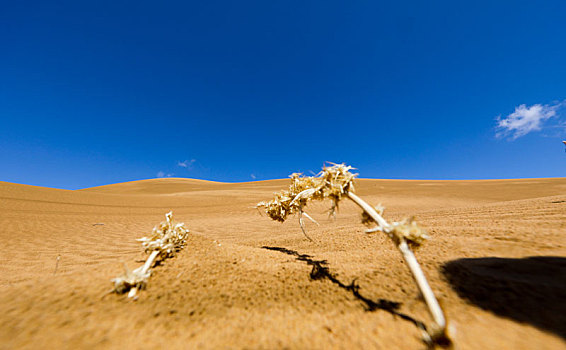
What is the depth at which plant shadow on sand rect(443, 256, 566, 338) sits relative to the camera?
44.5 inches

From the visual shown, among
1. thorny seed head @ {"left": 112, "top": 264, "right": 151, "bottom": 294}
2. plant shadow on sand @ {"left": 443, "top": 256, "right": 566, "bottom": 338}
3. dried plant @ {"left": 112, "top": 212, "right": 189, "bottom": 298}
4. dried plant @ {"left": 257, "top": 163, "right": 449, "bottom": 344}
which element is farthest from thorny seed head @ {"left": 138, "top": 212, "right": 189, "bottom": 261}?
plant shadow on sand @ {"left": 443, "top": 256, "right": 566, "bottom": 338}

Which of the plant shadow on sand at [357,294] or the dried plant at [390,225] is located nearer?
the dried plant at [390,225]

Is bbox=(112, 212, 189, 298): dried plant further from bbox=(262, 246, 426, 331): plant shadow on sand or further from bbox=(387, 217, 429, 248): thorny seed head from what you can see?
bbox=(387, 217, 429, 248): thorny seed head

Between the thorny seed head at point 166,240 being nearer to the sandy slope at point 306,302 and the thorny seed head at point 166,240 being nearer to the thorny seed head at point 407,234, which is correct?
the sandy slope at point 306,302

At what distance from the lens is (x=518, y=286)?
137cm

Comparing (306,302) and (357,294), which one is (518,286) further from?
(306,302)

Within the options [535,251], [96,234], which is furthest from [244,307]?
[96,234]

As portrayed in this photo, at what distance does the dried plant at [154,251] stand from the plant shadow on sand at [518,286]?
2.29 meters

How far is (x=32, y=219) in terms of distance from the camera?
793 centimetres

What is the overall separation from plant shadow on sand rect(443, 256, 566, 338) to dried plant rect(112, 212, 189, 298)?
7.51 feet

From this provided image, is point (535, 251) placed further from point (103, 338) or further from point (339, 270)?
point (103, 338)

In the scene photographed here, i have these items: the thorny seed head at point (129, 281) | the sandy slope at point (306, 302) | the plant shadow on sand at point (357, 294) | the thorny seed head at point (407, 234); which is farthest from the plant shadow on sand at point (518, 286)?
the thorny seed head at point (129, 281)

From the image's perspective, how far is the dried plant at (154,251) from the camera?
4.71 ft

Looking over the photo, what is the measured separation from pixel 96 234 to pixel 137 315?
7319 millimetres
